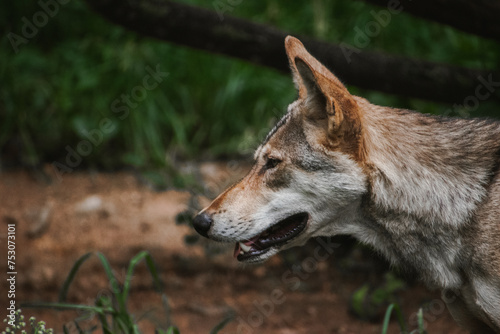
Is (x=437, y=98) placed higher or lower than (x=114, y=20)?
lower

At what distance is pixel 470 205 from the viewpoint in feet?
10.4

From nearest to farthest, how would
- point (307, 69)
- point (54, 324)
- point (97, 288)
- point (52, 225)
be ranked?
point (307, 69) < point (54, 324) < point (97, 288) < point (52, 225)

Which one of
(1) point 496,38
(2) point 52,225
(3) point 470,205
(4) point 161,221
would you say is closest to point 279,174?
(3) point 470,205

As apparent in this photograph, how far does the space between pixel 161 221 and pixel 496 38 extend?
3292mm

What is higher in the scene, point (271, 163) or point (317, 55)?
point (317, 55)

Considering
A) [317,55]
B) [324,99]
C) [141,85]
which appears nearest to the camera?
[324,99]

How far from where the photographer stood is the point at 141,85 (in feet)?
23.7

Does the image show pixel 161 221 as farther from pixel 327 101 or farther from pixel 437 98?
pixel 327 101

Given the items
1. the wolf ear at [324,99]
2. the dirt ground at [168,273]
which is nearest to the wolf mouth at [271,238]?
the wolf ear at [324,99]

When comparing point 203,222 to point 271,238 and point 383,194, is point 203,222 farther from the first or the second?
point 383,194

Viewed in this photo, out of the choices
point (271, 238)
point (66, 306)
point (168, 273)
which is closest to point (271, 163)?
point (271, 238)

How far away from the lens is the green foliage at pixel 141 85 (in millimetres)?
6945

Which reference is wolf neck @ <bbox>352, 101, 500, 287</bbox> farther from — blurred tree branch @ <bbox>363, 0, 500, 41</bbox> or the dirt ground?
the dirt ground

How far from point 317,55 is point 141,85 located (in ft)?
9.42
